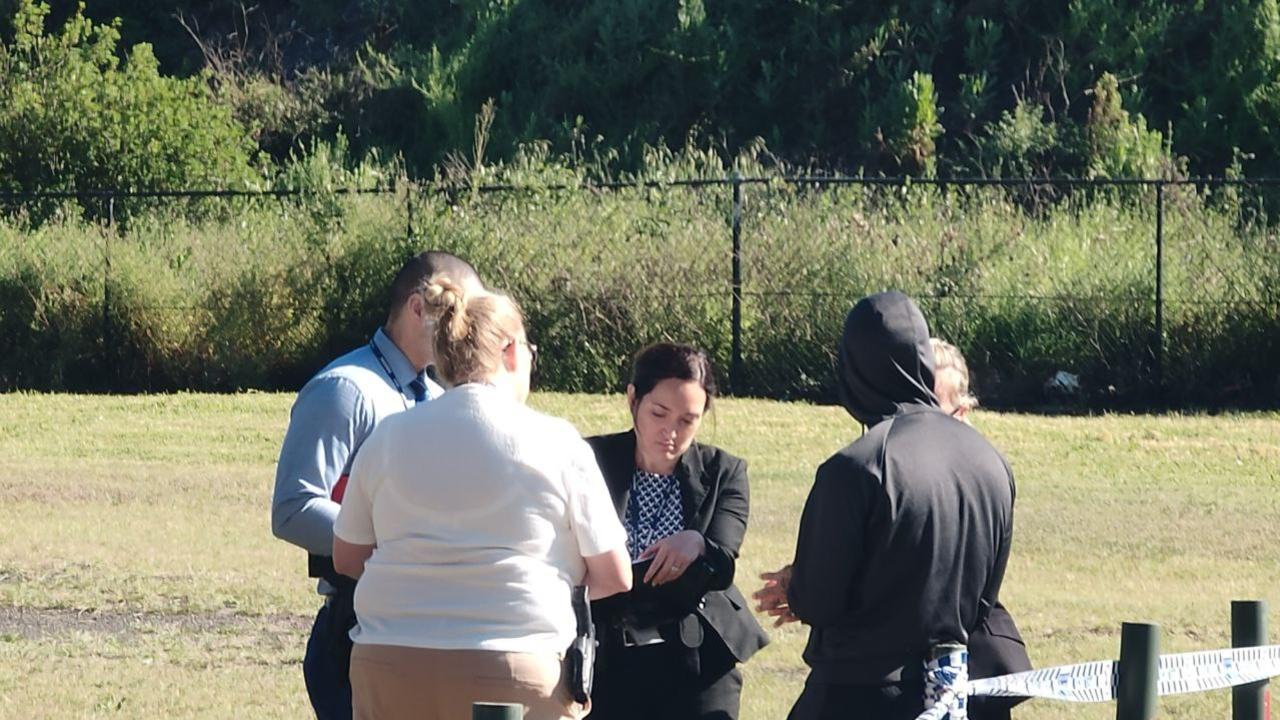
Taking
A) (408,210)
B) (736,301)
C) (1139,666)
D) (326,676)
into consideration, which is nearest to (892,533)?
(1139,666)

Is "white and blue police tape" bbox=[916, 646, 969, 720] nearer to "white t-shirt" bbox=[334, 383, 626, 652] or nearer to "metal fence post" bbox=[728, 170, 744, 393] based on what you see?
"white t-shirt" bbox=[334, 383, 626, 652]

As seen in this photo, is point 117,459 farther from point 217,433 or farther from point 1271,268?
point 1271,268

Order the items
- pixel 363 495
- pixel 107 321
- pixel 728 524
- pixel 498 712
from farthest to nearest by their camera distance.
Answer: pixel 107 321
pixel 728 524
pixel 363 495
pixel 498 712

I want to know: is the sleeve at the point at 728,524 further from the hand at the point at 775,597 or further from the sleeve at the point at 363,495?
the sleeve at the point at 363,495

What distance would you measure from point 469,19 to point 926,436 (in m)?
33.6

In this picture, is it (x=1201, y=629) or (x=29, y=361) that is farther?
(x=29, y=361)

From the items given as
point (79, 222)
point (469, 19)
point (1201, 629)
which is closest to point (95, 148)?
point (79, 222)

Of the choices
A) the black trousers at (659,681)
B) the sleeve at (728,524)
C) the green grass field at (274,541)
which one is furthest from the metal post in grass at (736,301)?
the black trousers at (659,681)

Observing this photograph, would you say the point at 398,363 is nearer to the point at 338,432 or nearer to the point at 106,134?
the point at 338,432

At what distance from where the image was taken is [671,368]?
16.5 feet

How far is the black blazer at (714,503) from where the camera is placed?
4.93 m

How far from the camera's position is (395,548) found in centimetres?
399

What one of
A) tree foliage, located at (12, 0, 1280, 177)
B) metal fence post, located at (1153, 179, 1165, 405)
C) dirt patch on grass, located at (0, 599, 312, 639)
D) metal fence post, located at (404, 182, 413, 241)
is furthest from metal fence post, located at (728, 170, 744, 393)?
dirt patch on grass, located at (0, 599, 312, 639)

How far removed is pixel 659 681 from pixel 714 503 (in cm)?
51
